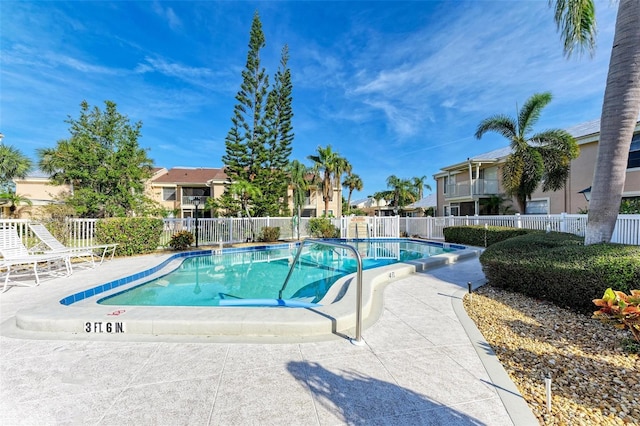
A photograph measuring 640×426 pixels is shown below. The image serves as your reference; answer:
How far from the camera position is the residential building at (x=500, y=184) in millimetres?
12922

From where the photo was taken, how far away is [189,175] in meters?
29.0

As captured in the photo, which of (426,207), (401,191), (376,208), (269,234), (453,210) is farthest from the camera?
(376,208)

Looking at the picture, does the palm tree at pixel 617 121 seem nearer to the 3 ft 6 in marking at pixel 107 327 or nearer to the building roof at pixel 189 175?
the 3 ft 6 in marking at pixel 107 327

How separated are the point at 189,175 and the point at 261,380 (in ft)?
100

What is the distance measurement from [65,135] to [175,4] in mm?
9399

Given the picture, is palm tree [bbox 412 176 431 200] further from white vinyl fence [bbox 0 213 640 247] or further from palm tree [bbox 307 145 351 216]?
white vinyl fence [bbox 0 213 640 247]

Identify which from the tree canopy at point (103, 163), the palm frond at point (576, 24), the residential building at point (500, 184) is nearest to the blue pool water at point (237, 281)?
the tree canopy at point (103, 163)

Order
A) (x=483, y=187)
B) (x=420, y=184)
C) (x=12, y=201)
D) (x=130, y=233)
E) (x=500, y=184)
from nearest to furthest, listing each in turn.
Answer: (x=130, y=233), (x=12, y=201), (x=500, y=184), (x=483, y=187), (x=420, y=184)

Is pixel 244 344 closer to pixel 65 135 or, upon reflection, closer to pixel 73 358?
pixel 73 358

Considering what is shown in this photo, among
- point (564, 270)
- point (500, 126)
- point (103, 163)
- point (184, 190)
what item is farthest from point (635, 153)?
point (184, 190)

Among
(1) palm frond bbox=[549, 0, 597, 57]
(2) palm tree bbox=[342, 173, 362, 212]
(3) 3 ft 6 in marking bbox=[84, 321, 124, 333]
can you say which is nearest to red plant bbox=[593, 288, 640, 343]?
(3) 3 ft 6 in marking bbox=[84, 321, 124, 333]

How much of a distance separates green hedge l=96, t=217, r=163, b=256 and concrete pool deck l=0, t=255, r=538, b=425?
632cm

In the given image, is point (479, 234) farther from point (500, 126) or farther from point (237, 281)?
point (237, 281)

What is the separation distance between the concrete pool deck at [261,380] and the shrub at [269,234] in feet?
39.0
